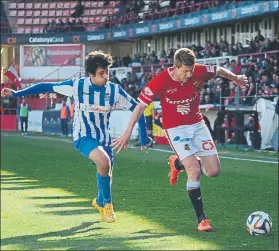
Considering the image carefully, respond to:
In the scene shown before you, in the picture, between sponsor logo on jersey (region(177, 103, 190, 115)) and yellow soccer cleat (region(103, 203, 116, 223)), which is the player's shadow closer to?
yellow soccer cleat (region(103, 203, 116, 223))

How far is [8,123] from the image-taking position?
5072 centimetres

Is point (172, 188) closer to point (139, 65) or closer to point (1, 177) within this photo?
point (1, 177)

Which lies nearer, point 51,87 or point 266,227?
point 266,227

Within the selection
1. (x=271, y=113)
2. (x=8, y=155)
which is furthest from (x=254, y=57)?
(x=8, y=155)

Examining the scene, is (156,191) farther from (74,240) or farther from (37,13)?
(37,13)

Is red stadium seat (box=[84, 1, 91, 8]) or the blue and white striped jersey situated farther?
red stadium seat (box=[84, 1, 91, 8])

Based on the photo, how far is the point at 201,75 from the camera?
9.78 m

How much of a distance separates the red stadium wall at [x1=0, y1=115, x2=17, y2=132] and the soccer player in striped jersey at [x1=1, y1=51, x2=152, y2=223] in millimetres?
39895

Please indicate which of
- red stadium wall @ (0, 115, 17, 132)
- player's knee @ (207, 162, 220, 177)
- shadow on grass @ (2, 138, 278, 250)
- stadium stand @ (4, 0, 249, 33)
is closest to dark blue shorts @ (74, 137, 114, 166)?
shadow on grass @ (2, 138, 278, 250)

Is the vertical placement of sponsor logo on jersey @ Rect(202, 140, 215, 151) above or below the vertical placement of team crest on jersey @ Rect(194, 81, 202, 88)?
below

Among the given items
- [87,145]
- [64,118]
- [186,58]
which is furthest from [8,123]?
[186,58]

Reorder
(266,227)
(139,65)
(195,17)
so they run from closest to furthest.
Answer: (266,227)
(195,17)
(139,65)

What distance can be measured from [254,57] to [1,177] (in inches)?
733

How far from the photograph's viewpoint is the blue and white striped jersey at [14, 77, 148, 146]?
10406 millimetres
